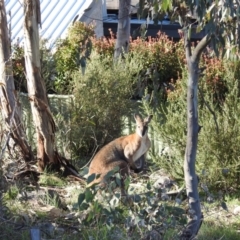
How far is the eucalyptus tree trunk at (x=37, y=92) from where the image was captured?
9.43m

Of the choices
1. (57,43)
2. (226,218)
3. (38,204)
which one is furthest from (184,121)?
(57,43)

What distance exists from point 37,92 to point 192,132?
4043 mm

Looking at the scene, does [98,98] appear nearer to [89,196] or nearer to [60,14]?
[89,196]

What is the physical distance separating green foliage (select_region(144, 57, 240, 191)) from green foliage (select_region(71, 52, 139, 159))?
4.81ft

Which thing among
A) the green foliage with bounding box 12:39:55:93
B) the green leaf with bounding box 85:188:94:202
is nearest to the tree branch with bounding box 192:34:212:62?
the green leaf with bounding box 85:188:94:202

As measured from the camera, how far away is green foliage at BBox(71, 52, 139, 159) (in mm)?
10938

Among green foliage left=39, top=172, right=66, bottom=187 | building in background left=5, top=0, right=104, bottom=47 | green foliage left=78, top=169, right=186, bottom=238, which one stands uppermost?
building in background left=5, top=0, right=104, bottom=47

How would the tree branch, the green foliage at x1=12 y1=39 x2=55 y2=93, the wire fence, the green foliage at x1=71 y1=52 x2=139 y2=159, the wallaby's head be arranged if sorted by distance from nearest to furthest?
the tree branch, the wallaby's head, the wire fence, the green foliage at x1=71 y1=52 x2=139 y2=159, the green foliage at x1=12 y1=39 x2=55 y2=93

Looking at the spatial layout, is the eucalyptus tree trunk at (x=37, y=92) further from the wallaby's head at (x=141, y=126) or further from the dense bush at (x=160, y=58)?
the dense bush at (x=160, y=58)

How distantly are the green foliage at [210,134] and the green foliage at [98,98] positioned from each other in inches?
57.7

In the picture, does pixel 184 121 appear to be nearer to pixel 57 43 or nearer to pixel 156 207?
pixel 156 207

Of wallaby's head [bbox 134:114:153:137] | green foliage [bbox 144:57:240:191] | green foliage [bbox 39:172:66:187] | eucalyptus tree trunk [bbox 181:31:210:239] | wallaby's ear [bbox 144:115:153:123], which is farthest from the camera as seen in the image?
wallaby's head [bbox 134:114:153:137]

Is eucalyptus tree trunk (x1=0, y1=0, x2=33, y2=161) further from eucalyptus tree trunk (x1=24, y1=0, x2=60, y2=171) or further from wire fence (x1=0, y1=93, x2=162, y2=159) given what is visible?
wire fence (x1=0, y1=93, x2=162, y2=159)

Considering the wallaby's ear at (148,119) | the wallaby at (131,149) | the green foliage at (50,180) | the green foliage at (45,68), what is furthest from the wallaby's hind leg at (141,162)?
the green foliage at (45,68)
